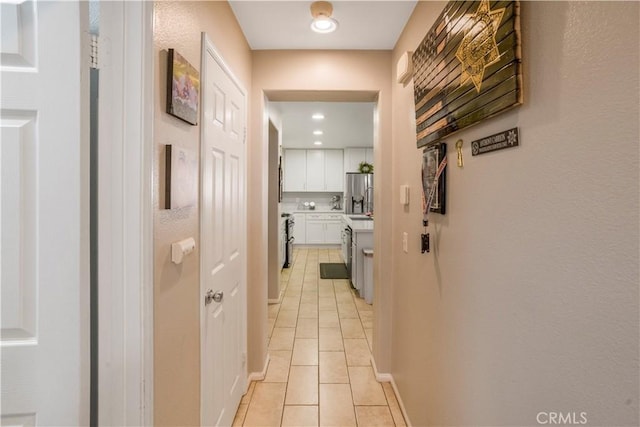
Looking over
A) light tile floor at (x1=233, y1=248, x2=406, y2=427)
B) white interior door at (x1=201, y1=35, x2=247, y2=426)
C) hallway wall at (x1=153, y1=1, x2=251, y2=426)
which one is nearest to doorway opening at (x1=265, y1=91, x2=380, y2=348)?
light tile floor at (x1=233, y1=248, x2=406, y2=427)

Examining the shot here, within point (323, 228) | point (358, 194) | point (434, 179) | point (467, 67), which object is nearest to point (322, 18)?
point (467, 67)

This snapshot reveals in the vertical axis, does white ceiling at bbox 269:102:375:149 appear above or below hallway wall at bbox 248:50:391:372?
above

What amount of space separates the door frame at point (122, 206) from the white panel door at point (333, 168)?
6746mm

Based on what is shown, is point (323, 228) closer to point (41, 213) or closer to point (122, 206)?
point (122, 206)

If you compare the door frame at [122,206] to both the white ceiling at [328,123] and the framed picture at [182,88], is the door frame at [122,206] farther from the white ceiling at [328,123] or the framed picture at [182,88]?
the white ceiling at [328,123]

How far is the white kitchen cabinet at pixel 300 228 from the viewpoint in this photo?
760cm

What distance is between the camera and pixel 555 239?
0.70 meters

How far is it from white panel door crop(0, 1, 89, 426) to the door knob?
0.60 meters

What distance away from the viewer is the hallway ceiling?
1692 millimetres

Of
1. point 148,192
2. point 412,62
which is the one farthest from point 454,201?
A: point 148,192

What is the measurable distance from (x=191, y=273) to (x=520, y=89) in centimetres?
130

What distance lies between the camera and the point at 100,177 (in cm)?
86

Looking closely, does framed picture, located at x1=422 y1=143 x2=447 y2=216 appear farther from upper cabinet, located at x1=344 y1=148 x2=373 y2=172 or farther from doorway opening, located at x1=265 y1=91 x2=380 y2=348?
upper cabinet, located at x1=344 y1=148 x2=373 y2=172

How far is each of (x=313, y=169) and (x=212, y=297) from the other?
6.35 meters
